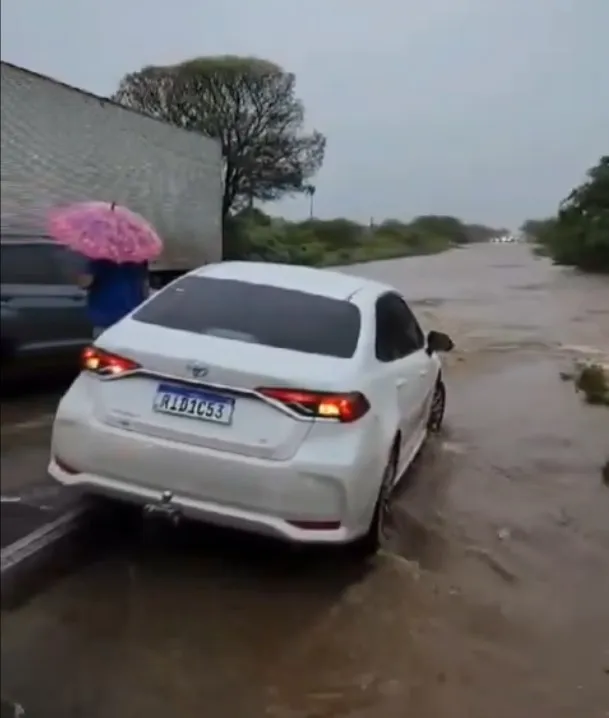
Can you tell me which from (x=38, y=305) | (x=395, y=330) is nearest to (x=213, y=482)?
(x=38, y=305)

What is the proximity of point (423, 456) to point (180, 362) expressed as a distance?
2.55 meters

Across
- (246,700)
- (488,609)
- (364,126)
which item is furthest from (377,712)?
(364,126)

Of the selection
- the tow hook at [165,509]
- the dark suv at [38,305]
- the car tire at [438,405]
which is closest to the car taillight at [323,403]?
the tow hook at [165,509]

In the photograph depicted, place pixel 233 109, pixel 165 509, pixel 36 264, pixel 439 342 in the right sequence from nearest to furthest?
pixel 36 264
pixel 233 109
pixel 165 509
pixel 439 342

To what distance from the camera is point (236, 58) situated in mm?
1118

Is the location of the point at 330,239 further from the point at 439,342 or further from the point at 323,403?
the point at 439,342

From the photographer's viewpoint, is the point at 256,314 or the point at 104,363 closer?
the point at 104,363

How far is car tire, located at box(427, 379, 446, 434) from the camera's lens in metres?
3.42

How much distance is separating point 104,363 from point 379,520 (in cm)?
174

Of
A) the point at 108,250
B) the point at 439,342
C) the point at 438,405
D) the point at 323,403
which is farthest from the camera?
the point at 438,405

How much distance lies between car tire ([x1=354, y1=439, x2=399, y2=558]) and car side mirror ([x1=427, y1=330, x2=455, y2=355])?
349mm

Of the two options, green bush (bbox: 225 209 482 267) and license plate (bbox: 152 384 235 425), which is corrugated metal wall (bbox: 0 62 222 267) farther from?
license plate (bbox: 152 384 235 425)

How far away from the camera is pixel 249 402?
150cm

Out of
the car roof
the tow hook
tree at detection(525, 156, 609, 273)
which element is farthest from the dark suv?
tree at detection(525, 156, 609, 273)
